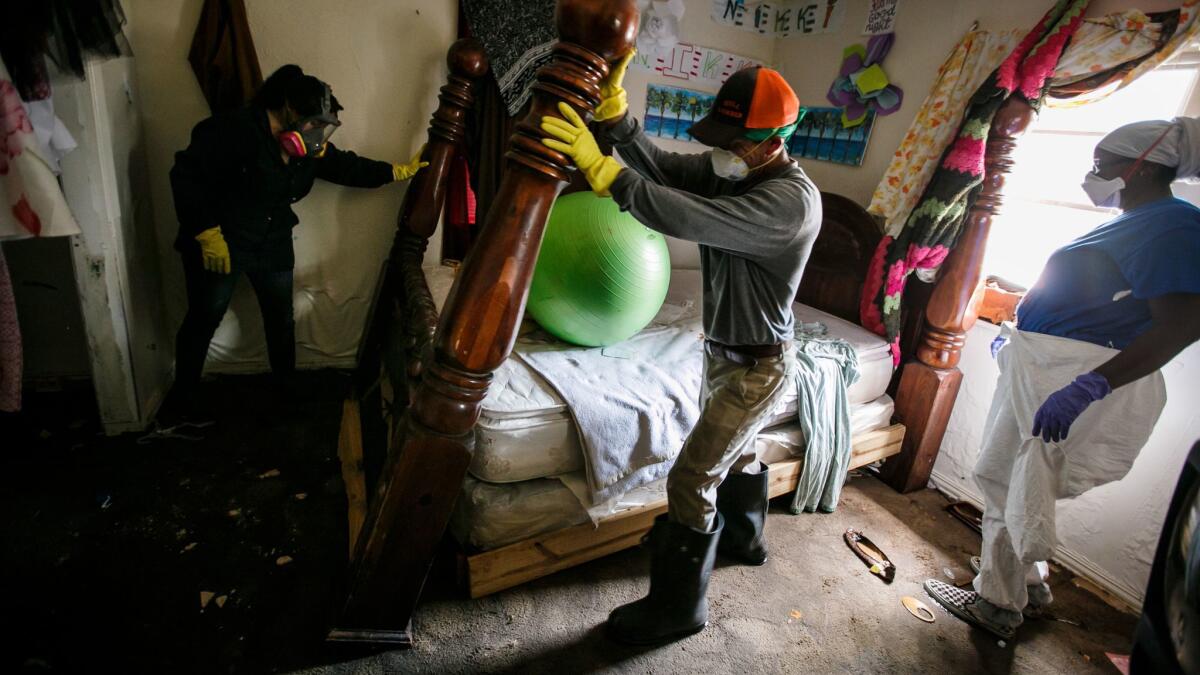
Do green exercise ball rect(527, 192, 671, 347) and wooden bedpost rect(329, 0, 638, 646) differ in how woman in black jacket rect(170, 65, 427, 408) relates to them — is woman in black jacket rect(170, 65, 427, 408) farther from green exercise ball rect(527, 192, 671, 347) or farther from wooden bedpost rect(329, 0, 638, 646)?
wooden bedpost rect(329, 0, 638, 646)

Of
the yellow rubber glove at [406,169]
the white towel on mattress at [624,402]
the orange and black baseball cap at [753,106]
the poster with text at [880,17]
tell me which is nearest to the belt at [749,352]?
the white towel on mattress at [624,402]

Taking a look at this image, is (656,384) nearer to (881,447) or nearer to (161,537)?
(881,447)

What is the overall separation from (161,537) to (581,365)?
1.49 meters

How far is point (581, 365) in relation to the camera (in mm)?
2049

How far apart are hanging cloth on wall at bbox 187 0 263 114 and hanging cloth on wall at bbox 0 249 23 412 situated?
1.36 m

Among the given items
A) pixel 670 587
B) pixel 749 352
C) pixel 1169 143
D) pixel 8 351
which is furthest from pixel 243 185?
pixel 1169 143

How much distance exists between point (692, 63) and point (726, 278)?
84.8 inches

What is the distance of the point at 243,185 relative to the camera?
2.26 meters

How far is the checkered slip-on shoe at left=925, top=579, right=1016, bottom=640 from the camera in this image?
1868 mm

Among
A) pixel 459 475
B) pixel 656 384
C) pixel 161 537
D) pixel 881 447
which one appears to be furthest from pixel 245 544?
pixel 881 447

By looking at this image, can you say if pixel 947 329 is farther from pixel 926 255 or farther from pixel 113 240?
pixel 113 240

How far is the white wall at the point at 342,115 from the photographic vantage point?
95.0 inches

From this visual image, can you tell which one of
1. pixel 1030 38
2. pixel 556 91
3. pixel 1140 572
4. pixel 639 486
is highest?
pixel 1030 38

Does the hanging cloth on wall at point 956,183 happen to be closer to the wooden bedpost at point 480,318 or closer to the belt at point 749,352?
the belt at point 749,352
